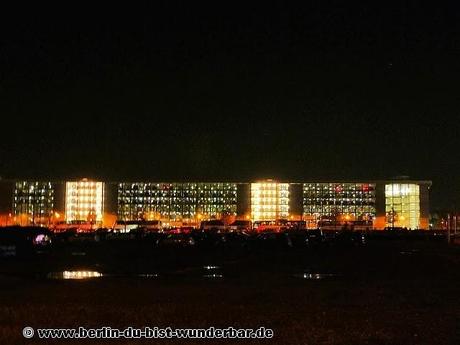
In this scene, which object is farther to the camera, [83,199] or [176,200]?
[176,200]

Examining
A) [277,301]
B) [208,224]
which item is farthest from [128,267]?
[208,224]

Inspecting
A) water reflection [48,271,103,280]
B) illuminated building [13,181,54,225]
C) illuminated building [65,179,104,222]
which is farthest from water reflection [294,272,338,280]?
illuminated building [13,181,54,225]

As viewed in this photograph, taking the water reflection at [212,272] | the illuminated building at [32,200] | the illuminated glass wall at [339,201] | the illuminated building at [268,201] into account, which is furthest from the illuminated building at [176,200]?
the water reflection at [212,272]

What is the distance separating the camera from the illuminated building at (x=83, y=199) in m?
173

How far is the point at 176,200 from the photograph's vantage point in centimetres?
18200

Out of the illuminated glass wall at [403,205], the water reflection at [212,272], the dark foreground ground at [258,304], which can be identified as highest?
the illuminated glass wall at [403,205]

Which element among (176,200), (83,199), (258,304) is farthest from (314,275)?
(176,200)

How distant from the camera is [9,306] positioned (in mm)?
17156

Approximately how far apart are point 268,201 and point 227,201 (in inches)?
414

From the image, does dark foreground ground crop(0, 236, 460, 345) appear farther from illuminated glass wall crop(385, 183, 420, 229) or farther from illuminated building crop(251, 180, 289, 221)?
illuminated glass wall crop(385, 183, 420, 229)

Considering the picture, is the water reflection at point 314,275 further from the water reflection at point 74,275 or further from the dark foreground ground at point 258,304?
the water reflection at point 74,275

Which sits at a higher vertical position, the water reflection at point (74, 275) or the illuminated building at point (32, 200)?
the illuminated building at point (32, 200)

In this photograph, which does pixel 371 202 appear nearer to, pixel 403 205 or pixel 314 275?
pixel 403 205

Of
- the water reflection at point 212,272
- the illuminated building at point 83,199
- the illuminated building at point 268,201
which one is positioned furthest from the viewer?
the illuminated building at point 268,201
